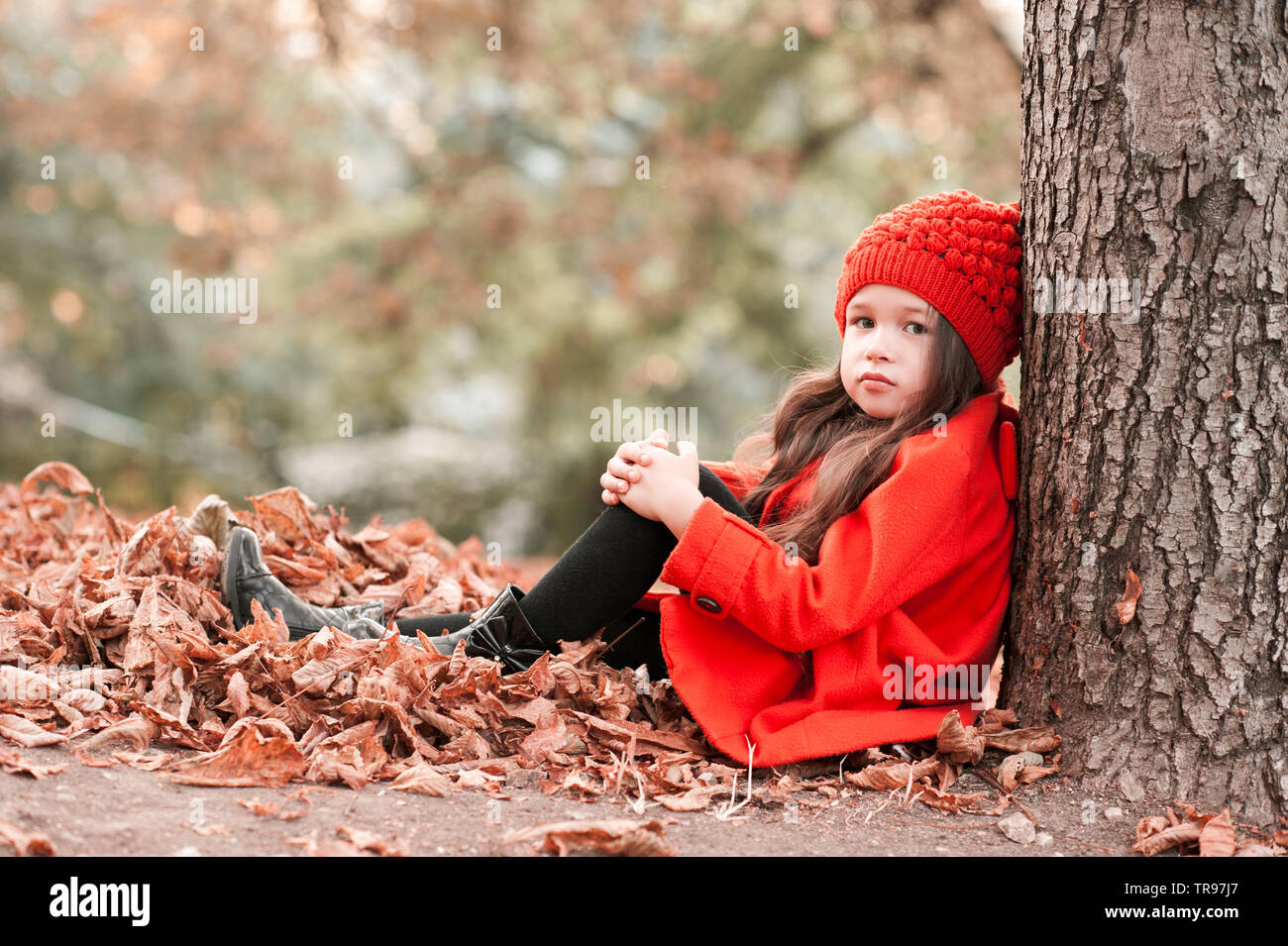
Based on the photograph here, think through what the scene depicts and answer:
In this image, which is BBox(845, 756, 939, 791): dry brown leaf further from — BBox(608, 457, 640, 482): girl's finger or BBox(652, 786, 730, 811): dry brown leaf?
BBox(608, 457, 640, 482): girl's finger

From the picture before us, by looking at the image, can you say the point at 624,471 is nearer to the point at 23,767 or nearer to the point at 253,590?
the point at 253,590

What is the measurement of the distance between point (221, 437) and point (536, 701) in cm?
782

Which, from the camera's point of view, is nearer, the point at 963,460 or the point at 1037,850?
the point at 1037,850

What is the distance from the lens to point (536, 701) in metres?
2.47

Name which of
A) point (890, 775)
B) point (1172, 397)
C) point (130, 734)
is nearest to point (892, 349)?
point (1172, 397)

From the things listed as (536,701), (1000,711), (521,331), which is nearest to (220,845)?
(536,701)

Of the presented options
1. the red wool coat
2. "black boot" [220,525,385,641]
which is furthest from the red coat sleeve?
"black boot" [220,525,385,641]

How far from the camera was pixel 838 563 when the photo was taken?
7.55ft

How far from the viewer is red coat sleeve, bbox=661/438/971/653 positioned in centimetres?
227

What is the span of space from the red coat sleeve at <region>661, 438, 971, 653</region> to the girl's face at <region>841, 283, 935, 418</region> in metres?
0.22

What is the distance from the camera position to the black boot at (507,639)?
2.60m

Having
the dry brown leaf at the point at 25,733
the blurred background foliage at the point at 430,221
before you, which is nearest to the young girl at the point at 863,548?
the dry brown leaf at the point at 25,733

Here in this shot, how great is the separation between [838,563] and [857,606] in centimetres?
11

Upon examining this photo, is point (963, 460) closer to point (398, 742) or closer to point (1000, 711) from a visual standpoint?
point (1000, 711)
